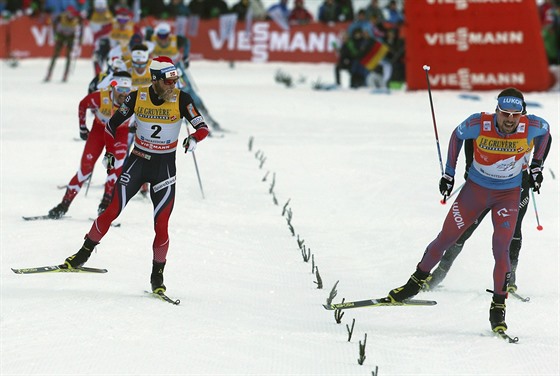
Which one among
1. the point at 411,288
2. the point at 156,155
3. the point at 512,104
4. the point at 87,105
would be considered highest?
the point at 512,104

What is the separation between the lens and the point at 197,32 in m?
28.8

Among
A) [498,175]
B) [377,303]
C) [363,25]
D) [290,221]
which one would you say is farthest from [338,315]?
[363,25]

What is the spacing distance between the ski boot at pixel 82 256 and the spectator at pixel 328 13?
819 inches

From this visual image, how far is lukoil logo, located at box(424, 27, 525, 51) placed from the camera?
70.4ft

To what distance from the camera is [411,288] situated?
29.3 ft

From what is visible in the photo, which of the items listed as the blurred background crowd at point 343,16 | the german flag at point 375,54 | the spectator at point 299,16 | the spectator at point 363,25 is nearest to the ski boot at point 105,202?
the blurred background crowd at point 343,16

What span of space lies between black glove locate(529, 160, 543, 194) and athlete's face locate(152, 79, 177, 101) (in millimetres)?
3004

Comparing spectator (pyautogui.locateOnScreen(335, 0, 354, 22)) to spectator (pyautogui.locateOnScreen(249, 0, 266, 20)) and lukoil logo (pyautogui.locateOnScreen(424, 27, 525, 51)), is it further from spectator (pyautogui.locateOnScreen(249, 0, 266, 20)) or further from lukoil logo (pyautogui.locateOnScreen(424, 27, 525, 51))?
lukoil logo (pyautogui.locateOnScreen(424, 27, 525, 51))

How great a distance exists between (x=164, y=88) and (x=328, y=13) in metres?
20.8

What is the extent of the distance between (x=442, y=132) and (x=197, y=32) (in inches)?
500

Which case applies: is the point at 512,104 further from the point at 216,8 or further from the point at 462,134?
the point at 216,8

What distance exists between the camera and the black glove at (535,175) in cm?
870

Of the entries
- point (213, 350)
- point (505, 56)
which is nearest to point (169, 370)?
point (213, 350)

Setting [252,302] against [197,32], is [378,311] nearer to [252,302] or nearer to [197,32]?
[252,302]
